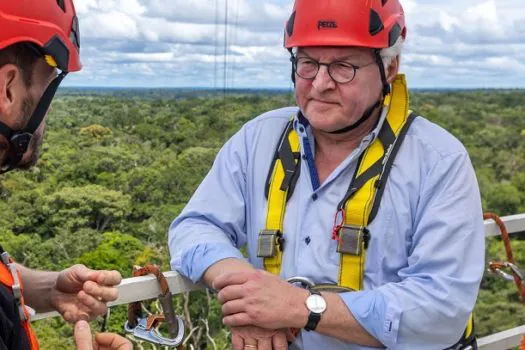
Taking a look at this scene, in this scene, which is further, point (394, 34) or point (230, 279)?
point (394, 34)

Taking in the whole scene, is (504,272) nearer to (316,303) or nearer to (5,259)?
(316,303)

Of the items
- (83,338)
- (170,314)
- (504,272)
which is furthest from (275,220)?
(504,272)

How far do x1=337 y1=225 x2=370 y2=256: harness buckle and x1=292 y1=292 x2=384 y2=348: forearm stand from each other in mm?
145

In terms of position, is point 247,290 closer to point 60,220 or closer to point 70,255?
point 70,255

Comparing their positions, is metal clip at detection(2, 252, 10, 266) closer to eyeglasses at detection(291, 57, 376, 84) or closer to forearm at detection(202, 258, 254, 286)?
forearm at detection(202, 258, 254, 286)

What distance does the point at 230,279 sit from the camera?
6.26ft

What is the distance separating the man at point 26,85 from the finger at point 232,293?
47 cm

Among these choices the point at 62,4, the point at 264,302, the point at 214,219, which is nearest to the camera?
the point at 62,4

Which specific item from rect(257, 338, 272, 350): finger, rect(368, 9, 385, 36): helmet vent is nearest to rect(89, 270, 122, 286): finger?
rect(257, 338, 272, 350): finger

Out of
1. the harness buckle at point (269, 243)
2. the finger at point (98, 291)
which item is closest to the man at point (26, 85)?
the finger at point (98, 291)

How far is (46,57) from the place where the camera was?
1.42 m

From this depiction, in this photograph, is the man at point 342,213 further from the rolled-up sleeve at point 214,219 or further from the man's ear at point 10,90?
the man's ear at point 10,90

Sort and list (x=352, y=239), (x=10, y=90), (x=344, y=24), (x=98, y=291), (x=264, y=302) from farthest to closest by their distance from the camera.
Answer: (x=344, y=24)
(x=352, y=239)
(x=264, y=302)
(x=98, y=291)
(x=10, y=90)

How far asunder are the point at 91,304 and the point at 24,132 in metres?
0.54
